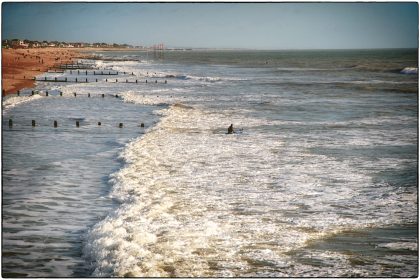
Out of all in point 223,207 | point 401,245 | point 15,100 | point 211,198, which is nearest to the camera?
point 401,245

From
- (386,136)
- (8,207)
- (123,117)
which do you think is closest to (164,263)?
(8,207)

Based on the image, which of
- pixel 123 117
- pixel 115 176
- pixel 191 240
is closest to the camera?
pixel 191 240

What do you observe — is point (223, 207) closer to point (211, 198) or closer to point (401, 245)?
point (211, 198)

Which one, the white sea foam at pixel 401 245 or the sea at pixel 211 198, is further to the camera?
the white sea foam at pixel 401 245

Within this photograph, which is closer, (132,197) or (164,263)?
(164,263)

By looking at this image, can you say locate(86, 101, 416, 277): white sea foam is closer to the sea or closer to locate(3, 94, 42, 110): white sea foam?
the sea

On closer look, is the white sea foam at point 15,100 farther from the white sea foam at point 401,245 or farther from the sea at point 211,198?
the white sea foam at point 401,245

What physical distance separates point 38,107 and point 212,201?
54.4 feet

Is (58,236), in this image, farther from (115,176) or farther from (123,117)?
(123,117)

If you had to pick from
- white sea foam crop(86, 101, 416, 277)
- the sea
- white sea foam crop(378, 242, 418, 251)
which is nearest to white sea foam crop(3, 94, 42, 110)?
the sea

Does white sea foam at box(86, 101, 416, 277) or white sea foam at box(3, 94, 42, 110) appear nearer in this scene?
white sea foam at box(86, 101, 416, 277)

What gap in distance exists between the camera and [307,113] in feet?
71.6

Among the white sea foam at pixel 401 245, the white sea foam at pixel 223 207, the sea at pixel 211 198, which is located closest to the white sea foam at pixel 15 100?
the sea at pixel 211 198

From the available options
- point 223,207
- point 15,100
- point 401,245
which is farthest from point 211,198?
point 15,100
